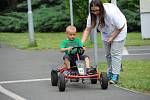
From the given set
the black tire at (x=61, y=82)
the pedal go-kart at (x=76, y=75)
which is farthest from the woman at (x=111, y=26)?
the black tire at (x=61, y=82)

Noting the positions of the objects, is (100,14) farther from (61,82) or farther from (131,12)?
(131,12)

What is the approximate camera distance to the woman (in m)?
11.9

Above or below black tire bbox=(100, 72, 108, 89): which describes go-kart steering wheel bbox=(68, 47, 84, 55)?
above

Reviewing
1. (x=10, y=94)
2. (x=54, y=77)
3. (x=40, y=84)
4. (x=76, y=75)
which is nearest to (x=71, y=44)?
(x=54, y=77)

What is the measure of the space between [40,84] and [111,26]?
6.41 feet

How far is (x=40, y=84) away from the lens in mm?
12375

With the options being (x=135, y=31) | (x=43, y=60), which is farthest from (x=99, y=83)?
(x=135, y=31)

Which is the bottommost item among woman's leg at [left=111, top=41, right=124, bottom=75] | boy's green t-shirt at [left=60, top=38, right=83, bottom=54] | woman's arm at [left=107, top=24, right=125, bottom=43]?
woman's leg at [left=111, top=41, right=124, bottom=75]

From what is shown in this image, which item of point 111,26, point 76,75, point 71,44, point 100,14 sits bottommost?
point 76,75

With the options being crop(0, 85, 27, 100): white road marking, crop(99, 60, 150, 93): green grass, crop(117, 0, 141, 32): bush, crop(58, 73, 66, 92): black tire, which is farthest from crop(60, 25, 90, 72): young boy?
crop(117, 0, 141, 32): bush

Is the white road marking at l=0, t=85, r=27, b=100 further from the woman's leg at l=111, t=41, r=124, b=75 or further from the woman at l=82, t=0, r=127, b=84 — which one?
the woman's leg at l=111, t=41, r=124, b=75

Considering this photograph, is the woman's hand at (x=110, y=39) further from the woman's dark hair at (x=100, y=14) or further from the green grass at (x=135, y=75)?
the green grass at (x=135, y=75)

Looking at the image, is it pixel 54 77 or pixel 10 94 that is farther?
pixel 54 77

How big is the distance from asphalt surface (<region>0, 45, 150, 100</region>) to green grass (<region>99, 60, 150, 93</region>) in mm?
340
